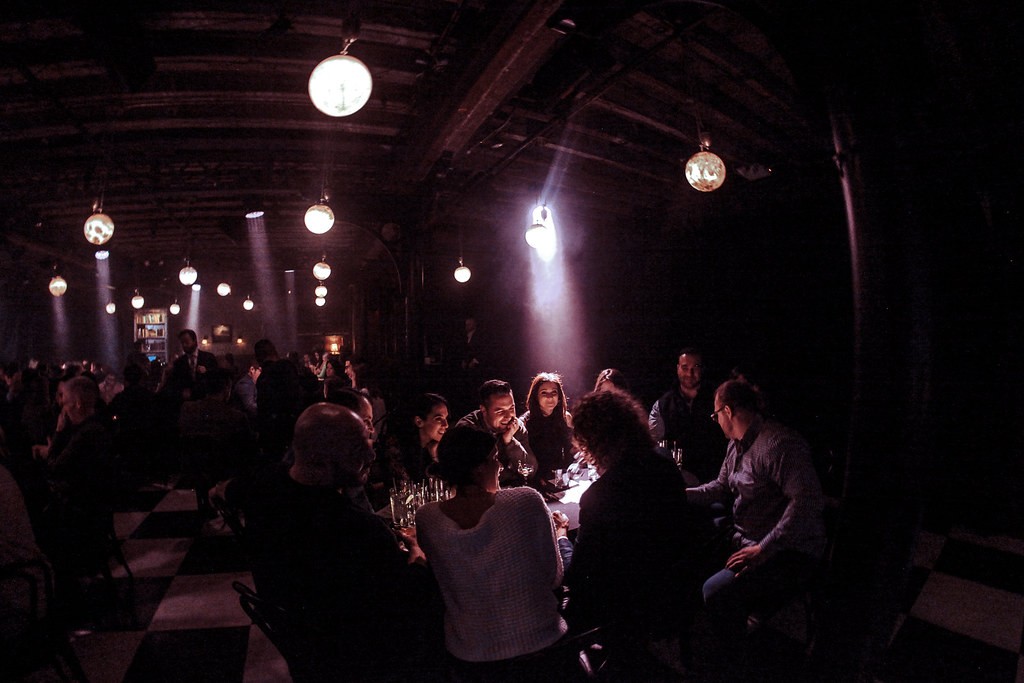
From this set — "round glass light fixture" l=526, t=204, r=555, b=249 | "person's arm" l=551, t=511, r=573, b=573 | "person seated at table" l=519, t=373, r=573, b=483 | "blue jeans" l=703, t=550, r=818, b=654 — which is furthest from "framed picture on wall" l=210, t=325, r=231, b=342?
"blue jeans" l=703, t=550, r=818, b=654

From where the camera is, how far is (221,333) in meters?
17.1

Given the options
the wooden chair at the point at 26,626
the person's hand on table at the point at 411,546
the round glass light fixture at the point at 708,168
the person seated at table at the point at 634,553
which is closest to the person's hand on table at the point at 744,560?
the person seated at table at the point at 634,553

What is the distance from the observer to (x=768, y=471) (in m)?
2.52

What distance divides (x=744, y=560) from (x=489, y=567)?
150 centimetres

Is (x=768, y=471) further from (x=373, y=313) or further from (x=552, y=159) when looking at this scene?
(x=373, y=313)

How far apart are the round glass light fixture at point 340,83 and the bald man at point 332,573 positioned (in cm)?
190

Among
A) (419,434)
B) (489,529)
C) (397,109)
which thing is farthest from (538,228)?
(489,529)

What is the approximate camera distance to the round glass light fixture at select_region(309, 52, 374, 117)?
244 centimetres

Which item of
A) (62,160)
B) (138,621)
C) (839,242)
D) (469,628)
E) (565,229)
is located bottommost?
(138,621)

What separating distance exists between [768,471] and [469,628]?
1.74 meters

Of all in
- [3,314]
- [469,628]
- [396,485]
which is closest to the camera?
[469,628]

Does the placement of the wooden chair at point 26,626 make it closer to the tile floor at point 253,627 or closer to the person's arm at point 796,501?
the tile floor at point 253,627

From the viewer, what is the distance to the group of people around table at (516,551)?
5.12 feet

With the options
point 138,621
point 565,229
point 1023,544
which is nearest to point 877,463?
point 138,621
